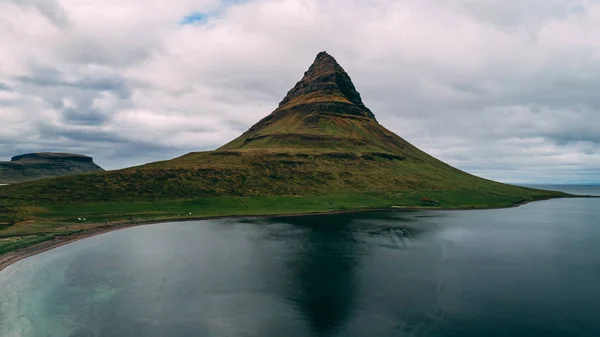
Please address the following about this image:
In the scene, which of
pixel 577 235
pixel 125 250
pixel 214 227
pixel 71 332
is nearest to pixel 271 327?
pixel 71 332

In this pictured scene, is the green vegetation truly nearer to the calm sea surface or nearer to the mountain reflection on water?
the calm sea surface

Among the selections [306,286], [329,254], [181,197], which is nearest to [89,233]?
[181,197]

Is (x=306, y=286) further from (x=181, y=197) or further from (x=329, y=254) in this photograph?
(x=181, y=197)

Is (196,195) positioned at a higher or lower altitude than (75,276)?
higher

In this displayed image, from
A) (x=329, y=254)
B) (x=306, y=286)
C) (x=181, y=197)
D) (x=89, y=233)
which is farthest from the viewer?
(x=181, y=197)

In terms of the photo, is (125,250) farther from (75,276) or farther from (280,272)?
(280,272)

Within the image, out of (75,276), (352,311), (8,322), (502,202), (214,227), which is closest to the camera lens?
(8,322)

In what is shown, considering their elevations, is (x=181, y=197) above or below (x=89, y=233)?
above

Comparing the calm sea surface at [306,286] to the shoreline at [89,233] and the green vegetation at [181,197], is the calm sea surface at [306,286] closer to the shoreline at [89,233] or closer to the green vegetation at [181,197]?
the shoreline at [89,233]

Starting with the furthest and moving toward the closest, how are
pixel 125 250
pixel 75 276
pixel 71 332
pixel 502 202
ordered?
pixel 502 202, pixel 125 250, pixel 75 276, pixel 71 332
